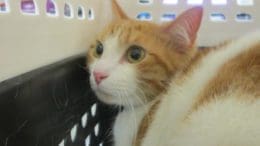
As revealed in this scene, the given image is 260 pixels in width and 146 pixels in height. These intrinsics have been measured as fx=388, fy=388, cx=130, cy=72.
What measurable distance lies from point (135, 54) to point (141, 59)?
0.02 m

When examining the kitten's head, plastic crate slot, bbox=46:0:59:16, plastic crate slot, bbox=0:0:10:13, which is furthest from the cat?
plastic crate slot, bbox=0:0:10:13

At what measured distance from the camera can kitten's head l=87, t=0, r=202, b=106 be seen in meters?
0.84

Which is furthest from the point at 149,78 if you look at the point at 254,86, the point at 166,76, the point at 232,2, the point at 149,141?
the point at 232,2

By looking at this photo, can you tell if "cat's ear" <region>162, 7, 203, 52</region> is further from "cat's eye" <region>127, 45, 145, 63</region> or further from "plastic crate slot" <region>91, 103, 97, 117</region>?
"plastic crate slot" <region>91, 103, 97, 117</region>

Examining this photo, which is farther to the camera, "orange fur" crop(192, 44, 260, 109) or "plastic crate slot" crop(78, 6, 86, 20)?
"plastic crate slot" crop(78, 6, 86, 20)

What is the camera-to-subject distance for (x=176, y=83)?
78 cm

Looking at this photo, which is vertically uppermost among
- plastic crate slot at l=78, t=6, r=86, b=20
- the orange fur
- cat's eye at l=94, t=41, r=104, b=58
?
plastic crate slot at l=78, t=6, r=86, b=20

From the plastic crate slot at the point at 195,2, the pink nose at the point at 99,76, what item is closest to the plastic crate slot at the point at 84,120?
the pink nose at the point at 99,76

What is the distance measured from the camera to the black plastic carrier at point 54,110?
583 mm

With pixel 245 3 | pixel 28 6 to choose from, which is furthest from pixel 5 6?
pixel 245 3

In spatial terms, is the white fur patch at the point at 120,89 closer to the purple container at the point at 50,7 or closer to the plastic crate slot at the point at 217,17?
the purple container at the point at 50,7

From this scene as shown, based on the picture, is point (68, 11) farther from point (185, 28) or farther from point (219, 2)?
point (219, 2)

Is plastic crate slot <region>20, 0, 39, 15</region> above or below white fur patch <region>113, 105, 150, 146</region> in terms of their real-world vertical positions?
above

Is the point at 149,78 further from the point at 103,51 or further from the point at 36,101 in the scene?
the point at 36,101
